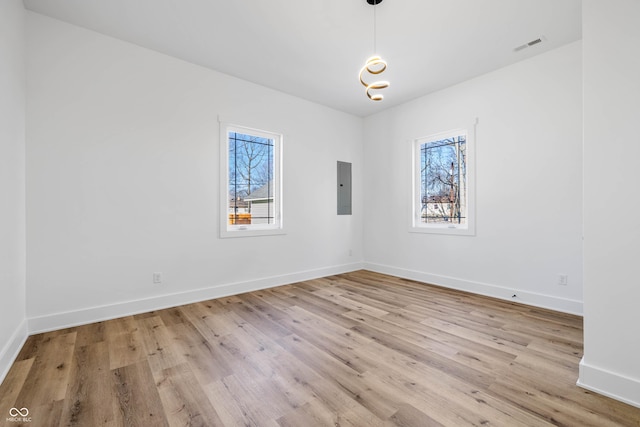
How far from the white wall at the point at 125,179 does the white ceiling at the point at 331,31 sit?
34 cm

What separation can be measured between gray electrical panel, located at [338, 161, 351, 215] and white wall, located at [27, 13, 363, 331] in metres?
1.29

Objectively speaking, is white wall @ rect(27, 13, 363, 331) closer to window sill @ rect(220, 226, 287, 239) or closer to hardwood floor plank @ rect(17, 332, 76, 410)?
window sill @ rect(220, 226, 287, 239)

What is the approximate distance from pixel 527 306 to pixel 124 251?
15.8 feet

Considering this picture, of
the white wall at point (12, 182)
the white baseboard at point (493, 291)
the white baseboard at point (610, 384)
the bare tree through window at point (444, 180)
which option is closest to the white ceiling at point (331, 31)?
the white wall at point (12, 182)

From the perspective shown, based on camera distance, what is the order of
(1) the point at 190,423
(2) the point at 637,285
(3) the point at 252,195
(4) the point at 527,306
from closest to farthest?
(1) the point at 190,423
(2) the point at 637,285
(4) the point at 527,306
(3) the point at 252,195

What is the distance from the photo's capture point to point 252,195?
4281 millimetres

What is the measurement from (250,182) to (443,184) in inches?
120

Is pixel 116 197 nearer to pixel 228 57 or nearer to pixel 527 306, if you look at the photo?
pixel 228 57

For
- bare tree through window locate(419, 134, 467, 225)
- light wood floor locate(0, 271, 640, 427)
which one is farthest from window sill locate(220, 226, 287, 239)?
bare tree through window locate(419, 134, 467, 225)

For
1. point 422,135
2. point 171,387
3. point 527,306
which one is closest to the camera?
point 171,387

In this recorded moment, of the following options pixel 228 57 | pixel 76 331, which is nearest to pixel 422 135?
pixel 228 57

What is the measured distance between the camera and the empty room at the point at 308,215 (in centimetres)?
177

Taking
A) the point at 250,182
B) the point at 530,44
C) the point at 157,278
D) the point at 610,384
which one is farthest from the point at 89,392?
the point at 530,44

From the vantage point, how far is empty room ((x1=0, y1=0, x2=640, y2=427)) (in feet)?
5.80
